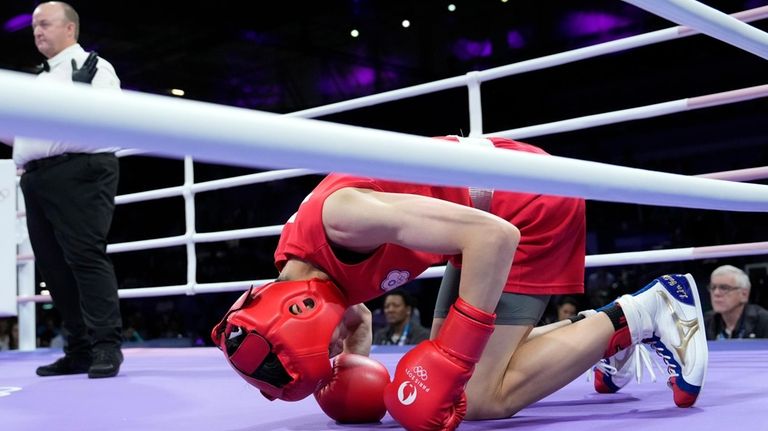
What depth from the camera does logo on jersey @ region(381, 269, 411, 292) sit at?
4.29ft

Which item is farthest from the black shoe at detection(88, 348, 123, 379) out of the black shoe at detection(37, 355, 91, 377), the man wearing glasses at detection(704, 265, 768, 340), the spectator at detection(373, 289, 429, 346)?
the man wearing glasses at detection(704, 265, 768, 340)

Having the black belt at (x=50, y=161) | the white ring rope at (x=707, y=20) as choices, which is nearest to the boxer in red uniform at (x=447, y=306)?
the white ring rope at (x=707, y=20)

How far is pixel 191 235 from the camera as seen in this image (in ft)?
9.62

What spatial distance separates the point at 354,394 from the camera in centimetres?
124

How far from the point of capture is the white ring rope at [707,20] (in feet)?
4.06

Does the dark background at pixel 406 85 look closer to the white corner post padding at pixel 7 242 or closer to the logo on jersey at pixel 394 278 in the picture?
the white corner post padding at pixel 7 242

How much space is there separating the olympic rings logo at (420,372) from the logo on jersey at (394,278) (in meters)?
0.22

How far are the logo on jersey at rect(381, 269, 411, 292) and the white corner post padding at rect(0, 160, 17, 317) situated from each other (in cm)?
214

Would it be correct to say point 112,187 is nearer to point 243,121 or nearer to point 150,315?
point 243,121

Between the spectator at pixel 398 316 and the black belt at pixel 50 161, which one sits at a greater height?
the black belt at pixel 50 161

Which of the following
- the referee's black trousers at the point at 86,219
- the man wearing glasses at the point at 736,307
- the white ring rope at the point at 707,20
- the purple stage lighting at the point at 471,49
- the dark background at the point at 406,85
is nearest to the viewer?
the white ring rope at the point at 707,20

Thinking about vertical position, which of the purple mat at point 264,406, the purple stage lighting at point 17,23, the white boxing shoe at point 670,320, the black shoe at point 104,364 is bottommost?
the black shoe at point 104,364

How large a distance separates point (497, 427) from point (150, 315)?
7454mm

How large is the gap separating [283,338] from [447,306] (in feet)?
1.39
